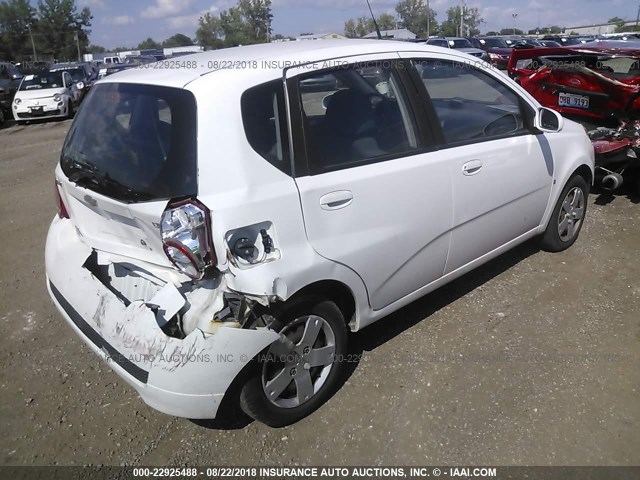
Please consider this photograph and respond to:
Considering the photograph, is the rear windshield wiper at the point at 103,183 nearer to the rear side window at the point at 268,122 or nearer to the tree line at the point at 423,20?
the rear side window at the point at 268,122

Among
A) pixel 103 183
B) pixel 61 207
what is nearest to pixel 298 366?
pixel 103 183

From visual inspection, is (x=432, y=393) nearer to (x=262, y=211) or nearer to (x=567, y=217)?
(x=262, y=211)

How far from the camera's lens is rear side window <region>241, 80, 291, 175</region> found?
7.42ft

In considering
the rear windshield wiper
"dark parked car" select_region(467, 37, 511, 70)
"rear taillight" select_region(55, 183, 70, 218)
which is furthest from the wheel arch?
"dark parked car" select_region(467, 37, 511, 70)

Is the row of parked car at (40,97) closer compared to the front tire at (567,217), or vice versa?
the front tire at (567,217)

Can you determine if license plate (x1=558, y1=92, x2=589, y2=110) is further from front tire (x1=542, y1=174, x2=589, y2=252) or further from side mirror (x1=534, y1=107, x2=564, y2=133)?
side mirror (x1=534, y1=107, x2=564, y2=133)

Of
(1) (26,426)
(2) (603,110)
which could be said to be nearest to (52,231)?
(1) (26,426)

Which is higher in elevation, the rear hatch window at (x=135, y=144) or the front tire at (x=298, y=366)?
the rear hatch window at (x=135, y=144)

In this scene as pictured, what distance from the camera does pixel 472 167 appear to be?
10.2ft

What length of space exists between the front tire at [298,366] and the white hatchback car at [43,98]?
14.0 m

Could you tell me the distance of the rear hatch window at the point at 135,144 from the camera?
2.19m

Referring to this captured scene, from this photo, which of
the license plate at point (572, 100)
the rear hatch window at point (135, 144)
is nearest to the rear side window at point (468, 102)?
the rear hatch window at point (135, 144)

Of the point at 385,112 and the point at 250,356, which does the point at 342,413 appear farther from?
the point at 385,112

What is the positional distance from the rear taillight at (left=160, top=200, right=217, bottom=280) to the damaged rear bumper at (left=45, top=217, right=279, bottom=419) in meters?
0.19
